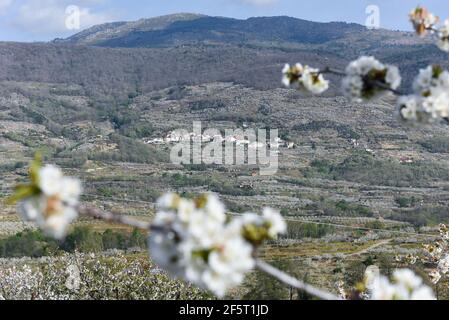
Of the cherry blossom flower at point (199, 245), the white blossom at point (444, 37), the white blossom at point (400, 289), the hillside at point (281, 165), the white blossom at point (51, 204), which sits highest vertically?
the white blossom at point (444, 37)

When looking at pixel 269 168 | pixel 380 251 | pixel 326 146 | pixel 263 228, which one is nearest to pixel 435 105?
pixel 263 228

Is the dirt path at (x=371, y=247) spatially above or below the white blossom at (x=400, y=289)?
below

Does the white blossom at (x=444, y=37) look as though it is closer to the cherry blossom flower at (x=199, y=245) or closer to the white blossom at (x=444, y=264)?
the cherry blossom flower at (x=199, y=245)

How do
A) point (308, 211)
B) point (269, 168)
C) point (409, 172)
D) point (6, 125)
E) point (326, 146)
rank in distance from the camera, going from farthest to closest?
1. point (6, 125)
2. point (326, 146)
3. point (269, 168)
4. point (409, 172)
5. point (308, 211)

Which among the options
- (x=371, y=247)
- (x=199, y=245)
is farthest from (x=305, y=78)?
(x=371, y=247)

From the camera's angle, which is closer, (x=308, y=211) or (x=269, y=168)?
(x=308, y=211)

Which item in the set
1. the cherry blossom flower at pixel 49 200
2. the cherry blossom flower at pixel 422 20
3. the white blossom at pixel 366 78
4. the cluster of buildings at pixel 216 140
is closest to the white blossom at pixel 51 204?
the cherry blossom flower at pixel 49 200

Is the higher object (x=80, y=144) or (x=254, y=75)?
(x=254, y=75)

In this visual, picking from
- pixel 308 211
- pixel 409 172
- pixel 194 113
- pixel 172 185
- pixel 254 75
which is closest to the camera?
pixel 308 211

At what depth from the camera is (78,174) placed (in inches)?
4382

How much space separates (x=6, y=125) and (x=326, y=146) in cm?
7891

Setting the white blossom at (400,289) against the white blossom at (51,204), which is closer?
the white blossom at (51,204)

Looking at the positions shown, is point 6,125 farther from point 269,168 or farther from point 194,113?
point 269,168

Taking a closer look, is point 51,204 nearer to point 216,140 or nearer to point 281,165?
point 281,165
